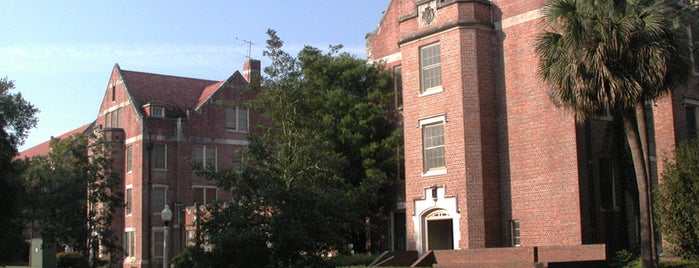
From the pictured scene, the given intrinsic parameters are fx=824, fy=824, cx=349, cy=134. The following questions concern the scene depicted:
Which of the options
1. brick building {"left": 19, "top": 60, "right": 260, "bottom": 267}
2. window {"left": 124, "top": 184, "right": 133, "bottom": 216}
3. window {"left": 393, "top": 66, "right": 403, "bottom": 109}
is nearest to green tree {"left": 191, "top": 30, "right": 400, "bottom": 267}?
window {"left": 393, "top": 66, "right": 403, "bottom": 109}

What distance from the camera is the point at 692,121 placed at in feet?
102

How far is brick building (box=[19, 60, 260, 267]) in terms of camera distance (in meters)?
50.6

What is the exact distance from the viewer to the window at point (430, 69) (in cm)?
3038

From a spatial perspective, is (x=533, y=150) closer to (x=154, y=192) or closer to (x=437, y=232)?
(x=437, y=232)

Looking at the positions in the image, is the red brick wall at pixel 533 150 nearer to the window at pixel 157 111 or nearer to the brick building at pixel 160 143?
the brick building at pixel 160 143

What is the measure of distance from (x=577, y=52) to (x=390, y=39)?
42.9ft

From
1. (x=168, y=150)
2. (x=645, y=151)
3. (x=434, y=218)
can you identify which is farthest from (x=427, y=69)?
(x=168, y=150)

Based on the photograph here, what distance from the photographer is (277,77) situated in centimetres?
3155

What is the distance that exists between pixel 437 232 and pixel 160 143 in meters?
24.6

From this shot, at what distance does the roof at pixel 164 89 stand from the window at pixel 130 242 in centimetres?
795

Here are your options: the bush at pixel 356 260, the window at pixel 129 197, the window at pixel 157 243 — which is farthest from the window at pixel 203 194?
the bush at pixel 356 260

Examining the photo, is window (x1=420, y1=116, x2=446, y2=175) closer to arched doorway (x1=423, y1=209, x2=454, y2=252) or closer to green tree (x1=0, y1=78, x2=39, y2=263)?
arched doorway (x1=423, y1=209, x2=454, y2=252)

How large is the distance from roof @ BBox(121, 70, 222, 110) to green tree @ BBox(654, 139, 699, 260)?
33907mm

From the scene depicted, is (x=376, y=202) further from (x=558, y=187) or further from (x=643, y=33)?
(x=643, y=33)
